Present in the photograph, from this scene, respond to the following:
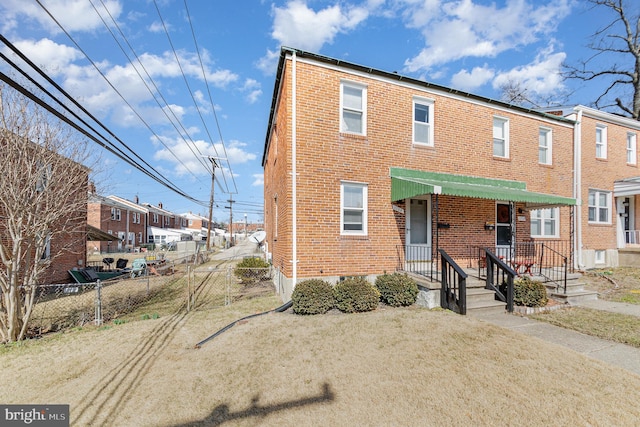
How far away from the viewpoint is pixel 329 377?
165 inches

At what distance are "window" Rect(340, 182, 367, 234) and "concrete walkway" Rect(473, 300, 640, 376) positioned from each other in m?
3.60

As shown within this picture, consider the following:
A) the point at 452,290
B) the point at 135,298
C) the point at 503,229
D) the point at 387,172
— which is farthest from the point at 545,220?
the point at 135,298

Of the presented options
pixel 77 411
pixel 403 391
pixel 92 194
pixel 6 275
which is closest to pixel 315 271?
pixel 403 391

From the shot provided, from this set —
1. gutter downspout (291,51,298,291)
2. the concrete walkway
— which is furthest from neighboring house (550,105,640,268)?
gutter downspout (291,51,298,291)

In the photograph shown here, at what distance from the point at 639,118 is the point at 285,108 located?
26903 mm

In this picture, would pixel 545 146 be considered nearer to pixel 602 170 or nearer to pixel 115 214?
pixel 602 170

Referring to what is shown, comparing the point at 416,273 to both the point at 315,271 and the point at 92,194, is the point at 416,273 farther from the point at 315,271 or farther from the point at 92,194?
the point at 92,194

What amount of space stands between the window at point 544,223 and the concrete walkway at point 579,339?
180 inches

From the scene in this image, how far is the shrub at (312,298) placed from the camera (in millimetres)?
6980

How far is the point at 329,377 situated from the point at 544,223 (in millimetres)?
11765

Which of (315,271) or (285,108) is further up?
(285,108)

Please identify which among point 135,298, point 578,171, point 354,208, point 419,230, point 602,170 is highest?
point 602,170

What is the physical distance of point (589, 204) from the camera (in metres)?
13.4

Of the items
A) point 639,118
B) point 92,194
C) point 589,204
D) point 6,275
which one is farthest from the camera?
point 639,118
